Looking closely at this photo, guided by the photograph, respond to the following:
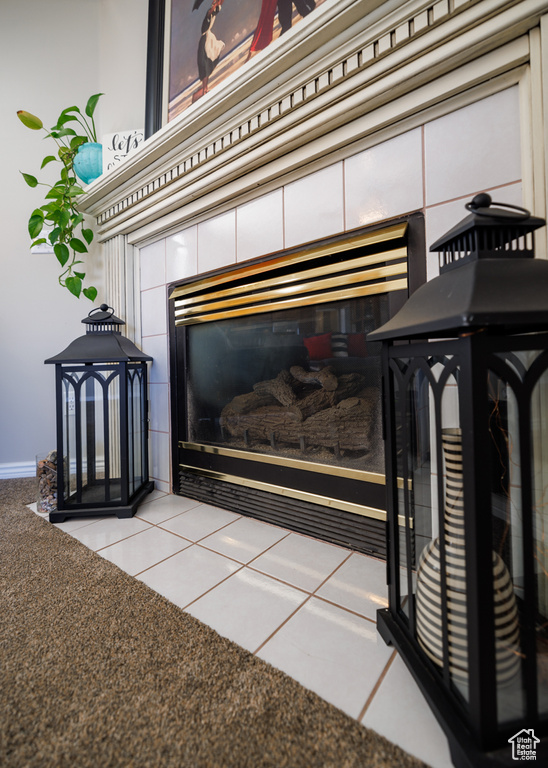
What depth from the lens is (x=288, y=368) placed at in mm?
1274

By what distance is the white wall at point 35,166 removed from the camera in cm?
198

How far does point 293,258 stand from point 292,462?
2.27 ft

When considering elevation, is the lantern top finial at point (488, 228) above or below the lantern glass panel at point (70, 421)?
above

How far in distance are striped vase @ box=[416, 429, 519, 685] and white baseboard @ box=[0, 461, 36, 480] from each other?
2.23 m

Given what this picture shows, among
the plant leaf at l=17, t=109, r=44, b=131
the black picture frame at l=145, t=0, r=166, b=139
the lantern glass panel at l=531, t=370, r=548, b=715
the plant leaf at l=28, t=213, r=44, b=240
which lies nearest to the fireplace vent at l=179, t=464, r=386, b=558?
the lantern glass panel at l=531, t=370, r=548, b=715

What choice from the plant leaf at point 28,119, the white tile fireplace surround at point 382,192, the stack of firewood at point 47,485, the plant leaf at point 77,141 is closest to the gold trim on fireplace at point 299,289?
the white tile fireplace surround at point 382,192

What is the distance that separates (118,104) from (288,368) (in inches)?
73.2

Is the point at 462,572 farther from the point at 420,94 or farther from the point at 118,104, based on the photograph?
the point at 118,104

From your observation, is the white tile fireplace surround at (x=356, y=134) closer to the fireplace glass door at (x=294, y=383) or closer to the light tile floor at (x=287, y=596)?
the fireplace glass door at (x=294, y=383)

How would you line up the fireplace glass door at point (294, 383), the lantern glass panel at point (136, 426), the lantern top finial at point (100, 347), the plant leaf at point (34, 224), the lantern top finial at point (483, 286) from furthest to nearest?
the plant leaf at point (34, 224) < the lantern glass panel at point (136, 426) < the lantern top finial at point (100, 347) < the fireplace glass door at point (294, 383) < the lantern top finial at point (483, 286)

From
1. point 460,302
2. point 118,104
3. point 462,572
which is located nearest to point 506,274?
point 460,302

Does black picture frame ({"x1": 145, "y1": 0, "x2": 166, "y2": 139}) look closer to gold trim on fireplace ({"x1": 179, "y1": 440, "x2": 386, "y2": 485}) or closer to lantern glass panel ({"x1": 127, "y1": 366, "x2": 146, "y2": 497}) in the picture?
lantern glass panel ({"x1": 127, "y1": 366, "x2": 146, "y2": 497})

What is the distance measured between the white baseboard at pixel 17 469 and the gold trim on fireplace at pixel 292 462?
1129mm

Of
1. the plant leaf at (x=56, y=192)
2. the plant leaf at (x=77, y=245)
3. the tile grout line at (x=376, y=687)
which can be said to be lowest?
the tile grout line at (x=376, y=687)
